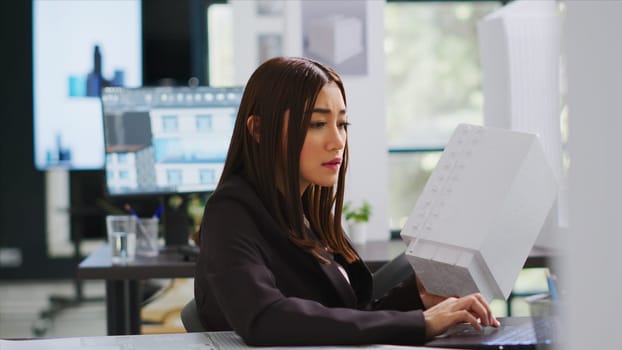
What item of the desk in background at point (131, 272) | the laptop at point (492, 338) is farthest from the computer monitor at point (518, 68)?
the laptop at point (492, 338)

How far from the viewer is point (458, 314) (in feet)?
4.55

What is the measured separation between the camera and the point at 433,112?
6.62 m

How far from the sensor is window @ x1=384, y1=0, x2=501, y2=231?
6.29 m

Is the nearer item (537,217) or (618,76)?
(618,76)

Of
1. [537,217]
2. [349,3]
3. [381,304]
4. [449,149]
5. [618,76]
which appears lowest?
[381,304]

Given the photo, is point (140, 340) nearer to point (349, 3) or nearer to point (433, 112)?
point (349, 3)

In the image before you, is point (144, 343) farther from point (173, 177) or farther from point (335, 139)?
point (173, 177)

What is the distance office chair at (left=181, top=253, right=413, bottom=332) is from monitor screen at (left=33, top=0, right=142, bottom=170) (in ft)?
17.6

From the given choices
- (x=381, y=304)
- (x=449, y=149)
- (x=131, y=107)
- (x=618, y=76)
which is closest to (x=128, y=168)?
(x=131, y=107)

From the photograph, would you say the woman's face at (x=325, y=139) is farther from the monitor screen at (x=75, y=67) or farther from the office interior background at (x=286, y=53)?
the monitor screen at (x=75, y=67)

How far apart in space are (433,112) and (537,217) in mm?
5105

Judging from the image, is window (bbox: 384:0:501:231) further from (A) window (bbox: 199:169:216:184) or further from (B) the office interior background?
(A) window (bbox: 199:169:216:184)

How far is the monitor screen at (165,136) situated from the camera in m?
2.96

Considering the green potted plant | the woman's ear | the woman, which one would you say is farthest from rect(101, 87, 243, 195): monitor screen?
the woman's ear
